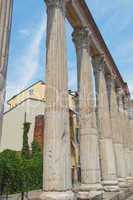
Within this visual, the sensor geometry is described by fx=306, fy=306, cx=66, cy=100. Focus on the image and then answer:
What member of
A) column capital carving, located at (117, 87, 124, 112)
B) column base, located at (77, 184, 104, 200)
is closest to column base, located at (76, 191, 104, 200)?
column base, located at (77, 184, 104, 200)

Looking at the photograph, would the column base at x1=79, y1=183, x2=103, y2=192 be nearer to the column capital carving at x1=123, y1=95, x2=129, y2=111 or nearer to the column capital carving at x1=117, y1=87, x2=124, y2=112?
the column capital carving at x1=117, y1=87, x2=124, y2=112

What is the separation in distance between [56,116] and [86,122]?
5278 millimetres

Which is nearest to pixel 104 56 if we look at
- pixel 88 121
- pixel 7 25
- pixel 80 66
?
pixel 80 66

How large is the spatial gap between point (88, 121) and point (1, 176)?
9.60 m

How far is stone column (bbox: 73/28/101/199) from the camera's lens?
50.6ft

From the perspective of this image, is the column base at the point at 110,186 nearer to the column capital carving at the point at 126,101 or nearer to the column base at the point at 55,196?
the column base at the point at 55,196

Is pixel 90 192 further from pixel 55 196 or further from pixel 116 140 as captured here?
pixel 116 140

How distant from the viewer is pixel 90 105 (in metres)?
16.9

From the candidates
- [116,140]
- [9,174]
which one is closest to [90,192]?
[116,140]

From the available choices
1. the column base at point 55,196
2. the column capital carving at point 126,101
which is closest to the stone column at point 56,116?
the column base at point 55,196

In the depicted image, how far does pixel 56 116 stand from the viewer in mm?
11430

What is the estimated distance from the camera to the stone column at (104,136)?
19516 mm

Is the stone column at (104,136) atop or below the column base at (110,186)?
atop

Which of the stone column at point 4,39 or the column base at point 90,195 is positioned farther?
the column base at point 90,195
